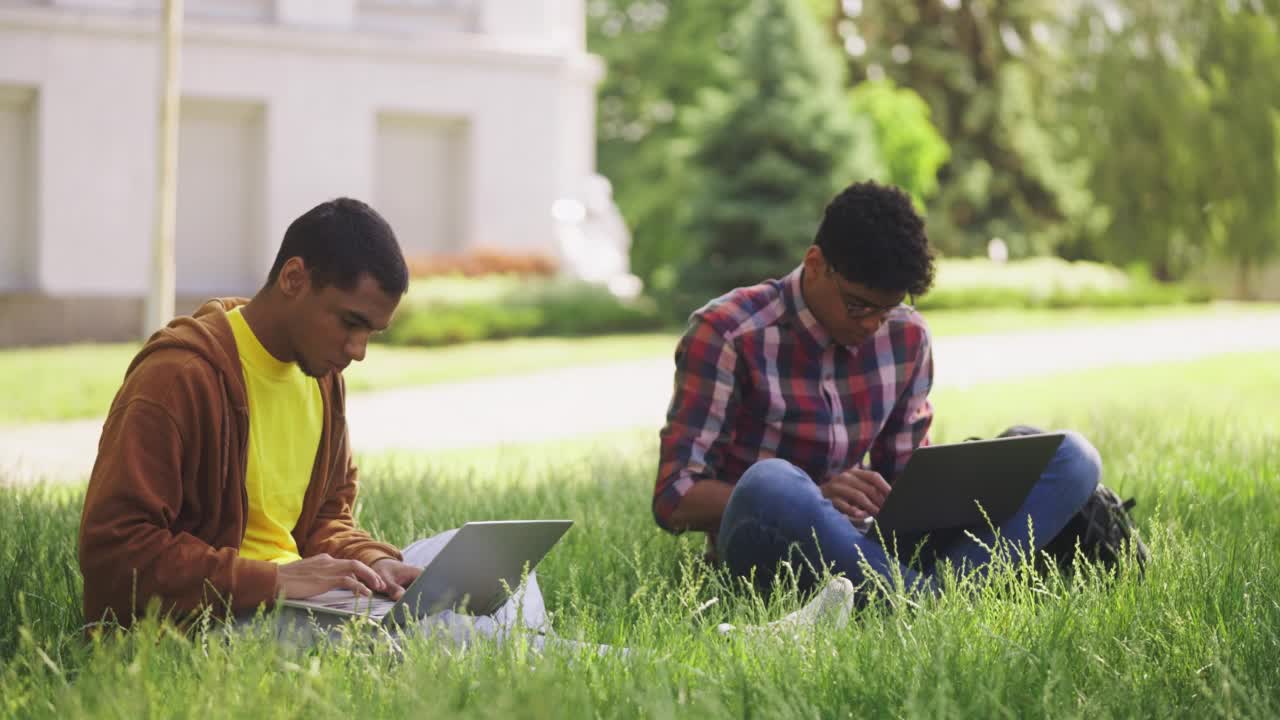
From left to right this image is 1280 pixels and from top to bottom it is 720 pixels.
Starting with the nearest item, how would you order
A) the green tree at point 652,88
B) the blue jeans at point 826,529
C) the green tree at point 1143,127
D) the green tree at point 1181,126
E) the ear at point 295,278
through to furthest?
the ear at point 295,278, the blue jeans at point 826,529, the green tree at point 1181,126, the green tree at point 1143,127, the green tree at point 652,88

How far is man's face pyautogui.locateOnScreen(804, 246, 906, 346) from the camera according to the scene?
4680 mm

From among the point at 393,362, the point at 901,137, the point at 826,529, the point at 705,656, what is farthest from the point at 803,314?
the point at 901,137

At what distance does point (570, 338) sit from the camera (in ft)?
64.6

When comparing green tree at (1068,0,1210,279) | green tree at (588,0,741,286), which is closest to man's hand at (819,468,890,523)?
green tree at (1068,0,1210,279)

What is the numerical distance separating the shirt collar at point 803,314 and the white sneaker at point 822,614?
103 centimetres

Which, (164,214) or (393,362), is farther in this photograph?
(393,362)

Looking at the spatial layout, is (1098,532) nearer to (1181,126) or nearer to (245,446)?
(245,446)

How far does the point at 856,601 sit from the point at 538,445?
6338 millimetres

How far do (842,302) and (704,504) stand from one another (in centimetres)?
74

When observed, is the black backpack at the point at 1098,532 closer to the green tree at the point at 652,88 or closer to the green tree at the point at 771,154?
the green tree at the point at 771,154

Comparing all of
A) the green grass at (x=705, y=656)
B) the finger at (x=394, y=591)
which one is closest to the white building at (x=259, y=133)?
the green grass at (x=705, y=656)

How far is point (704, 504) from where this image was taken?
15.3 ft

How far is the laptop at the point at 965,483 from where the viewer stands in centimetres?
416

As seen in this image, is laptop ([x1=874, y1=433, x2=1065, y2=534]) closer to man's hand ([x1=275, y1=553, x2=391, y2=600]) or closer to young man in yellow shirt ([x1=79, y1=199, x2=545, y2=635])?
young man in yellow shirt ([x1=79, y1=199, x2=545, y2=635])
